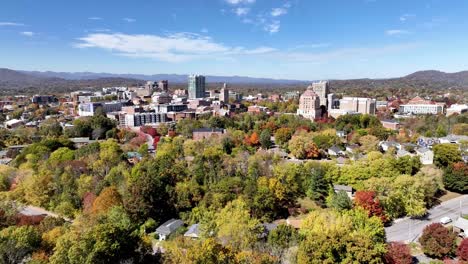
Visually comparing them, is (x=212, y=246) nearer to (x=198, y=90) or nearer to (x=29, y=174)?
(x=29, y=174)

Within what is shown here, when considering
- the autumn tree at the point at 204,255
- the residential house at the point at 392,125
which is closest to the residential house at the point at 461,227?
the autumn tree at the point at 204,255

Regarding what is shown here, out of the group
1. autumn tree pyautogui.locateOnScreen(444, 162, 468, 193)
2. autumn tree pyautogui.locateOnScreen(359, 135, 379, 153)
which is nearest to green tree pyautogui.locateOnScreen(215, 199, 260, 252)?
autumn tree pyautogui.locateOnScreen(444, 162, 468, 193)

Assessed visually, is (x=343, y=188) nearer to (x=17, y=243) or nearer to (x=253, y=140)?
(x=253, y=140)

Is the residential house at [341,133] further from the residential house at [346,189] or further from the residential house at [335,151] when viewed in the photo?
the residential house at [346,189]

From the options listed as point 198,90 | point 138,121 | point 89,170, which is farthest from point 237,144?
point 198,90

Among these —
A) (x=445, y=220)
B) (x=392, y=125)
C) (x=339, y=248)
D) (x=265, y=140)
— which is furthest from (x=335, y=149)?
(x=339, y=248)

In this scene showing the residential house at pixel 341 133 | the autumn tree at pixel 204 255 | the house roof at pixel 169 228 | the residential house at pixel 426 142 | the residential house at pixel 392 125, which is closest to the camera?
the autumn tree at pixel 204 255

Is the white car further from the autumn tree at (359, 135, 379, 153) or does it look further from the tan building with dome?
the tan building with dome
